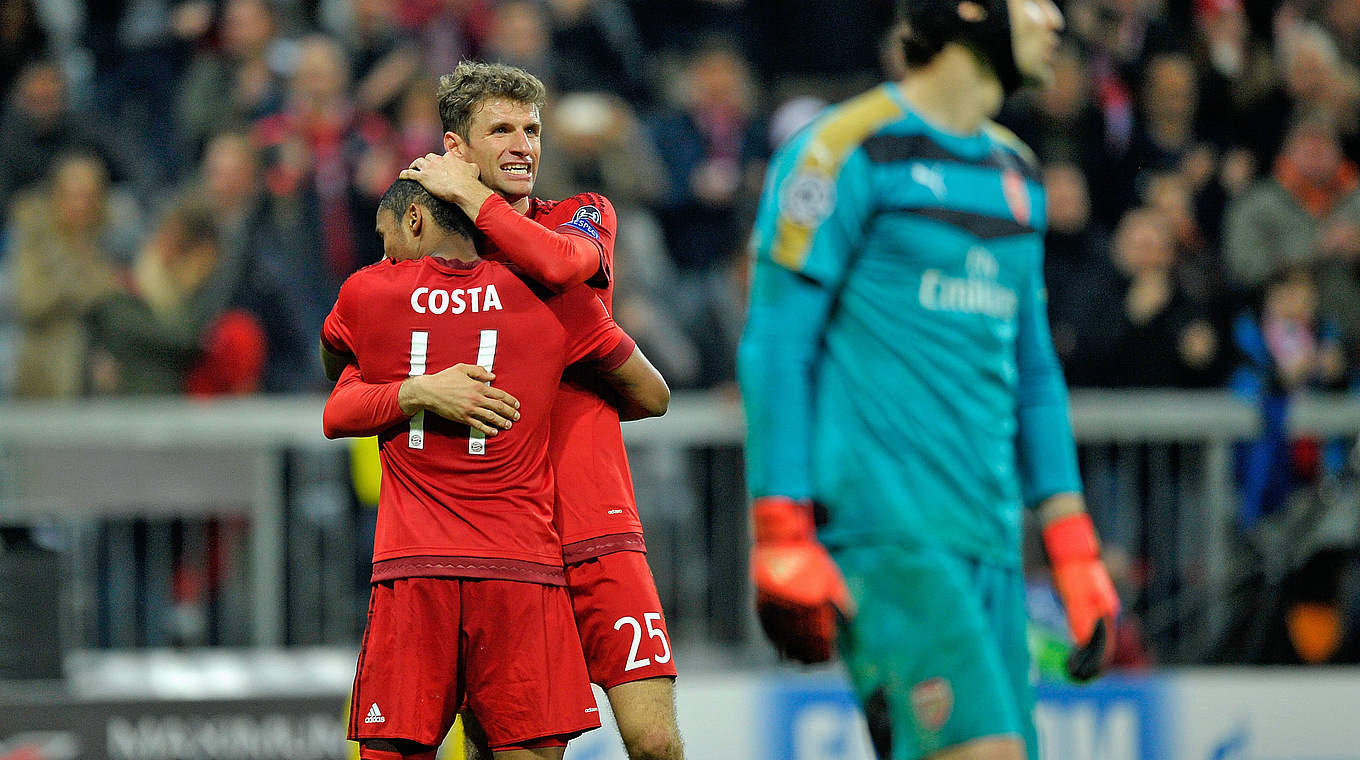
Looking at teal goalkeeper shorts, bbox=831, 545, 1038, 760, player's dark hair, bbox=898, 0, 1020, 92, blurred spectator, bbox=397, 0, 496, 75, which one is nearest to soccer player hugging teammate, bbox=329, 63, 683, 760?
teal goalkeeper shorts, bbox=831, 545, 1038, 760

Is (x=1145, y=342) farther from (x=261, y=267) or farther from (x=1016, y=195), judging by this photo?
(x=1016, y=195)

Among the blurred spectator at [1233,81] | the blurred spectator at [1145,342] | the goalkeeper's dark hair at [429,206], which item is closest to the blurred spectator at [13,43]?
the blurred spectator at [1145,342]

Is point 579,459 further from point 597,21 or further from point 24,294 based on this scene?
point 597,21

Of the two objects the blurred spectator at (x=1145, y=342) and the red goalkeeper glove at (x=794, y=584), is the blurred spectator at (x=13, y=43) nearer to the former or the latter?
the blurred spectator at (x=1145, y=342)

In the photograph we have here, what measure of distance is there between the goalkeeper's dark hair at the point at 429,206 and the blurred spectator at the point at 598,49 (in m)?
6.48

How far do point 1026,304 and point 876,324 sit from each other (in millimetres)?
432

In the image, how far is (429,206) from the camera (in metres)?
4.36

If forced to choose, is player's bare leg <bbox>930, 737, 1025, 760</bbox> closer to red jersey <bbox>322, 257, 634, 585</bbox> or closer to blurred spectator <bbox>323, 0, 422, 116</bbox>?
red jersey <bbox>322, 257, 634, 585</bbox>

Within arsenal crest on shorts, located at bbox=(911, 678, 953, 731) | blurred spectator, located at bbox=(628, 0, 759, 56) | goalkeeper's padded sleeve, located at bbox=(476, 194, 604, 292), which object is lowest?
arsenal crest on shorts, located at bbox=(911, 678, 953, 731)

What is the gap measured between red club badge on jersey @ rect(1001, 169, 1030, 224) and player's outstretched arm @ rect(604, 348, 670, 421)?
0.94 m

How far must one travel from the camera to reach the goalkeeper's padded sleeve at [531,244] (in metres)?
4.16

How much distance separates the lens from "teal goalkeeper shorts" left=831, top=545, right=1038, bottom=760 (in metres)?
3.94

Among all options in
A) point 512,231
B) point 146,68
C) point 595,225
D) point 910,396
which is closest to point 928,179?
point 910,396

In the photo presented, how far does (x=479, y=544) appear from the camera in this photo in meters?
4.28
